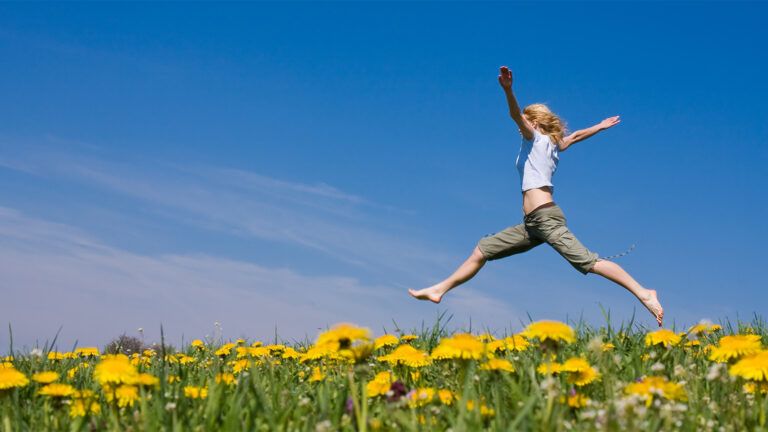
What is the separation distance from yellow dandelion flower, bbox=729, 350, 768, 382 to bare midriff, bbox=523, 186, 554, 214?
535cm

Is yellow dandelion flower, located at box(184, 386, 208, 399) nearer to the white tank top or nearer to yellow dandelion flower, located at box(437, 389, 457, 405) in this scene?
yellow dandelion flower, located at box(437, 389, 457, 405)

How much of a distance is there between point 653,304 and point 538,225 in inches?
61.5

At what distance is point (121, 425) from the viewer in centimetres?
330

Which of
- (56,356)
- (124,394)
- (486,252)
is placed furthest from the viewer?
(486,252)

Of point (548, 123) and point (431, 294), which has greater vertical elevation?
point (548, 123)

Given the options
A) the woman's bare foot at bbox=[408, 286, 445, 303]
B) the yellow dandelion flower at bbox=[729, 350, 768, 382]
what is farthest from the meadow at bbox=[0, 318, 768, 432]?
the woman's bare foot at bbox=[408, 286, 445, 303]

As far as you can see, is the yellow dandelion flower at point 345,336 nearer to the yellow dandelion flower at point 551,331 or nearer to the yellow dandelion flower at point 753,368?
the yellow dandelion flower at point 551,331

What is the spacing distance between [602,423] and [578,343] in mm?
3152

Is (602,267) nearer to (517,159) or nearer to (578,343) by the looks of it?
(517,159)

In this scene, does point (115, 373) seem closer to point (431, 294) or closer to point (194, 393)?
point (194, 393)

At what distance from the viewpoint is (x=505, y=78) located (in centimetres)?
814

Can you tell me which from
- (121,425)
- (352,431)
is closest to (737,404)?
(352,431)

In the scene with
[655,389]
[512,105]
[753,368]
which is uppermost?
[512,105]

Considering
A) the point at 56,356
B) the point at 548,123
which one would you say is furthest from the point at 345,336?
the point at 548,123
